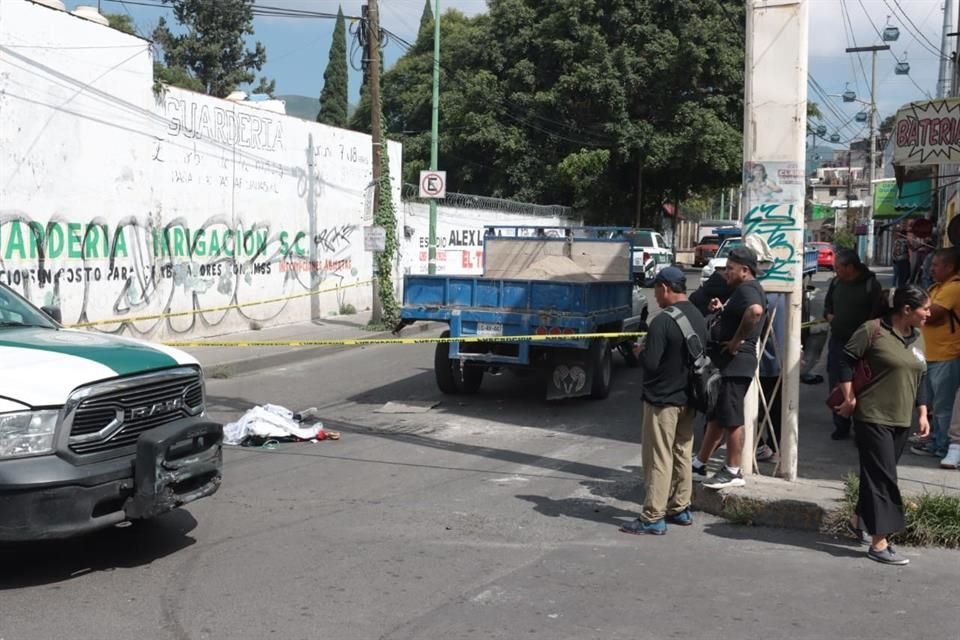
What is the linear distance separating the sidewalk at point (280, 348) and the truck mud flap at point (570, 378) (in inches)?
206

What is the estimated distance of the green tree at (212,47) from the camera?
189 feet

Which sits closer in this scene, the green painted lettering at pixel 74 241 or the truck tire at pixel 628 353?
the truck tire at pixel 628 353

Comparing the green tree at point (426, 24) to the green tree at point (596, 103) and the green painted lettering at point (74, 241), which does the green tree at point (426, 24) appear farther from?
the green painted lettering at point (74, 241)

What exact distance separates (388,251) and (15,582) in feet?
49.0

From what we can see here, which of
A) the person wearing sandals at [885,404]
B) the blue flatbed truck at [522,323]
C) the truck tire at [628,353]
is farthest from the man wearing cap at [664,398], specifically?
the truck tire at [628,353]

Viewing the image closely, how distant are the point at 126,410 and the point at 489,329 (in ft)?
19.4

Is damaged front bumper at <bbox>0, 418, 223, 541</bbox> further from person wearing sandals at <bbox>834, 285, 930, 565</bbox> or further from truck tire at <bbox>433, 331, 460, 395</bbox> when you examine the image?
truck tire at <bbox>433, 331, 460, 395</bbox>

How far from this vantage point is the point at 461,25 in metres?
54.5

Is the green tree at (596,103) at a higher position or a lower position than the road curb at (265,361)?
higher

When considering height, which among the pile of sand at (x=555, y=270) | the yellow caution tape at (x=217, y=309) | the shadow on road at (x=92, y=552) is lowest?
the shadow on road at (x=92, y=552)

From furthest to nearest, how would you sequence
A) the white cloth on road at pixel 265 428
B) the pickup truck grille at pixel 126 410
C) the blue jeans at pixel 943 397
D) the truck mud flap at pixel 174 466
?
1. the white cloth on road at pixel 265 428
2. the blue jeans at pixel 943 397
3. the truck mud flap at pixel 174 466
4. the pickup truck grille at pixel 126 410

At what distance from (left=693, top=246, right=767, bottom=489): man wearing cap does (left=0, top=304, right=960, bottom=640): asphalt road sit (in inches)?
21.4

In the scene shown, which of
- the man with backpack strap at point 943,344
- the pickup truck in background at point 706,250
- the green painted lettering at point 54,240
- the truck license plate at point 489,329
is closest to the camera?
the man with backpack strap at point 943,344

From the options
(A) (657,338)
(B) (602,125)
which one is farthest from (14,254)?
(B) (602,125)
